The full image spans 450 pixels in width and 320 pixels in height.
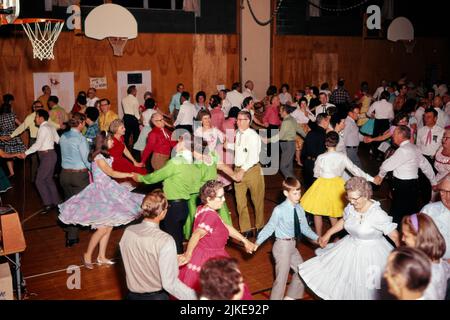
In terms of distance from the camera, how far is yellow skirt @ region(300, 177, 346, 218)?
6121 mm

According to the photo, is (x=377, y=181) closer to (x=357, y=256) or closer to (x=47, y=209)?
(x=357, y=256)

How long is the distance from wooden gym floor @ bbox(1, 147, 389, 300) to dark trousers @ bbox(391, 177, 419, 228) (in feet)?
3.72

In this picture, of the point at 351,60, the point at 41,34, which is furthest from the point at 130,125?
the point at 351,60

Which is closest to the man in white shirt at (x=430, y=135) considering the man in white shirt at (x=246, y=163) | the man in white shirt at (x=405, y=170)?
the man in white shirt at (x=405, y=170)

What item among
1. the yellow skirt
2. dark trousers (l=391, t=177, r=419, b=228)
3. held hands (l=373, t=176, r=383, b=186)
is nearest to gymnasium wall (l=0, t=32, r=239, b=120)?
the yellow skirt

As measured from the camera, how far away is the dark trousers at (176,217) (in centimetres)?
568

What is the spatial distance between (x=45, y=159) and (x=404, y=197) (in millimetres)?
5093

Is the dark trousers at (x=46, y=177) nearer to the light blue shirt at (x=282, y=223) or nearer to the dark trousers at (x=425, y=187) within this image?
the light blue shirt at (x=282, y=223)

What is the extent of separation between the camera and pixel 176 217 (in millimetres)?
5711

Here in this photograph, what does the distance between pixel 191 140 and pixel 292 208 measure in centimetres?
164

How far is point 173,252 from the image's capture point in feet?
11.6
